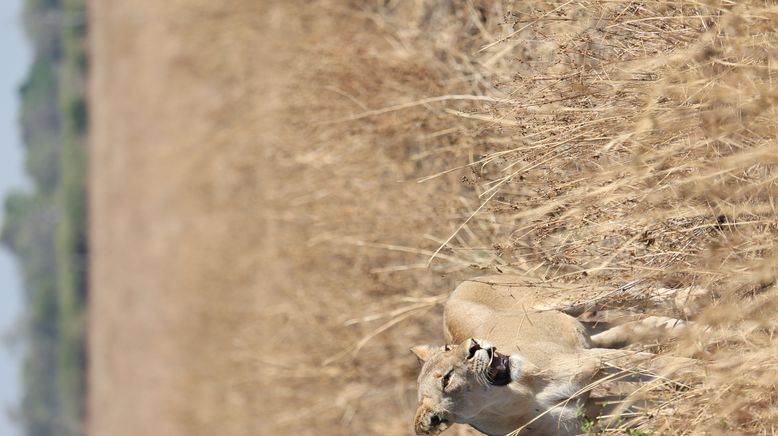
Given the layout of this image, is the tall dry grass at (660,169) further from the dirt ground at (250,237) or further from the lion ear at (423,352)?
the dirt ground at (250,237)

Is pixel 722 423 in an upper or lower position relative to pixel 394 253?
upper

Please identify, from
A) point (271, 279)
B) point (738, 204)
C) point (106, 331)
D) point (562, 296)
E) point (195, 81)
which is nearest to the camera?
point (738, 204)

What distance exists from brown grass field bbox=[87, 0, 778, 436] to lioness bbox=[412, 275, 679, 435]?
0.24 meters

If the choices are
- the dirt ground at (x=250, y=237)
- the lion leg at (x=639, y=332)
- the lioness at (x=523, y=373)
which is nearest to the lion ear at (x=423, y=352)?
the lioness at (x=523, y=373)

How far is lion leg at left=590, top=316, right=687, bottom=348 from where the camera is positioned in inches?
153

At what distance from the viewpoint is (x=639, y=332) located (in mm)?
4094

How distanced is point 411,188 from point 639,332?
11.0ft

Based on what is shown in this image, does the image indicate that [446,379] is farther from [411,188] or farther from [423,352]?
[411,188]

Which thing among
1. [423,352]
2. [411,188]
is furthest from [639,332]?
[411,188]

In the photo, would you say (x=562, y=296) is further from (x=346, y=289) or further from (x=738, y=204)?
(x=346, y=289)

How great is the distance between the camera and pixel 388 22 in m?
7.93

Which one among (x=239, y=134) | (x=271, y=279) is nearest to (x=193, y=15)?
(x=239, y=134)

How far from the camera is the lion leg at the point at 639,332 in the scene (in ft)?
12.7

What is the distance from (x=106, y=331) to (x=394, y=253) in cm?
1692
